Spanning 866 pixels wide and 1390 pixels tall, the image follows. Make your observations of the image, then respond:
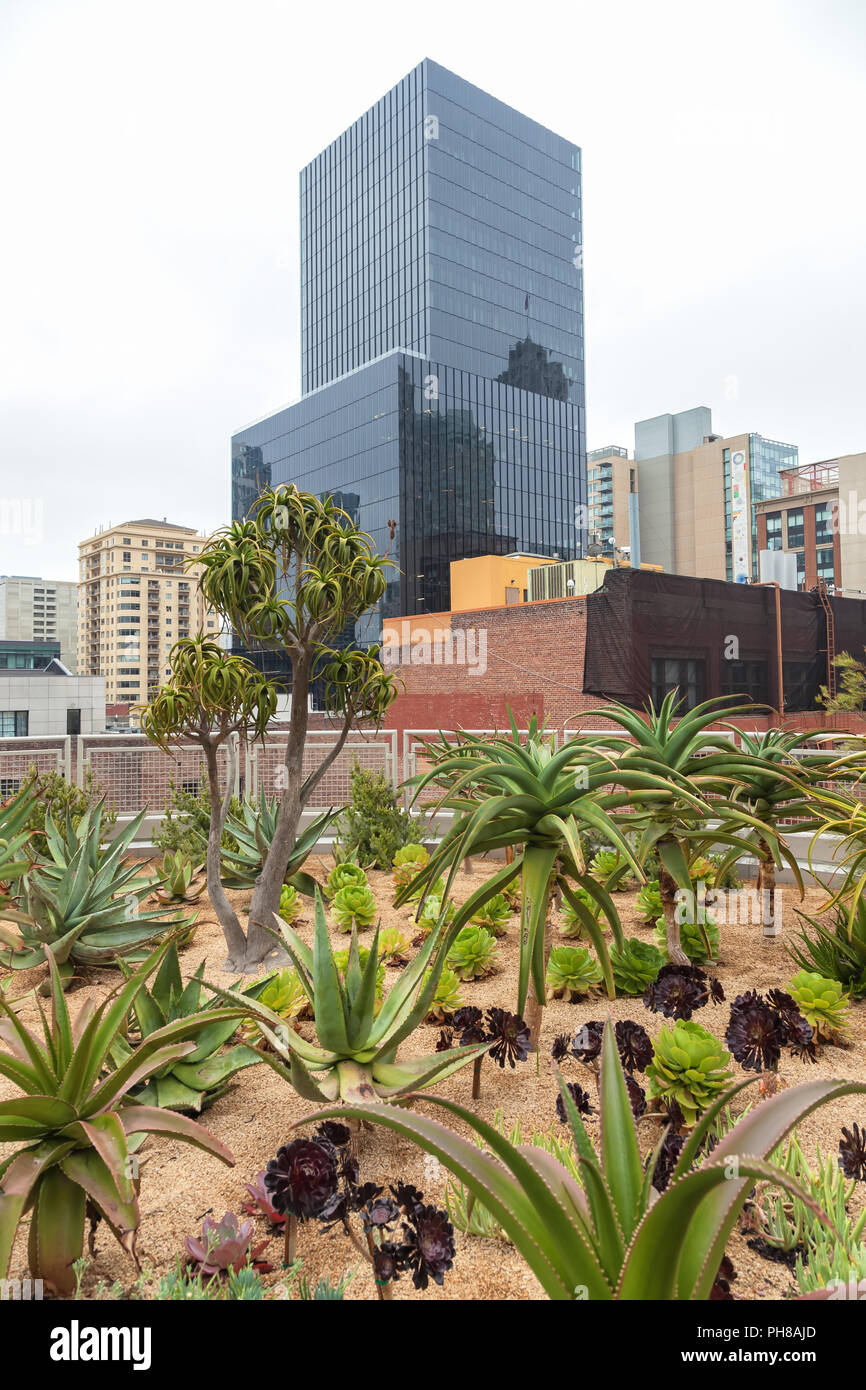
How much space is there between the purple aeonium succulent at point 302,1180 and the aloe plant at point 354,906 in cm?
324

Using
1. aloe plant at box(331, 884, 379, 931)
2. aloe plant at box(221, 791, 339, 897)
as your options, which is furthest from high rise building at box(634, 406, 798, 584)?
aloe plant at box(331, 884, 379, 931)

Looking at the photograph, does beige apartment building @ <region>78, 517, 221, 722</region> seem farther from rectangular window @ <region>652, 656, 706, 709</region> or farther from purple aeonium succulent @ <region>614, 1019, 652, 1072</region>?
purple aeonium succulent @ <region>614, 1019, 652, 1072</region>

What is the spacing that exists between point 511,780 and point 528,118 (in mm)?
→ 105564

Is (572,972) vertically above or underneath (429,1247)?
underneath

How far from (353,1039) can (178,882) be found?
13.9 feet

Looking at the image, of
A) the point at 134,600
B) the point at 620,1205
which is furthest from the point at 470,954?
the point at 134,600

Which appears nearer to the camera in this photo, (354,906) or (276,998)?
(276,998)

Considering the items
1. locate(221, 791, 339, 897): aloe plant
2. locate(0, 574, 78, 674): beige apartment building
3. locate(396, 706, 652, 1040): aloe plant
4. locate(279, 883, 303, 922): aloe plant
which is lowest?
locate(279, 883, 303, 922): aloe plant

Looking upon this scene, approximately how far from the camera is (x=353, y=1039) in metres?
2.82

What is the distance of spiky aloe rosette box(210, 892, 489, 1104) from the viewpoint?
254cm

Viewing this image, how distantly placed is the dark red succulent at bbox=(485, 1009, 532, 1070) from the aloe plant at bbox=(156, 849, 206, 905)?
3.98 m

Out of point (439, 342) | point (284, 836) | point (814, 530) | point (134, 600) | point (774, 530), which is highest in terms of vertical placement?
point (439, 342)

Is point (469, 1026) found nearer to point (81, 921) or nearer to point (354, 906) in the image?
point (354, 906)
